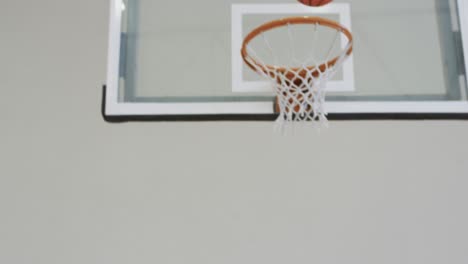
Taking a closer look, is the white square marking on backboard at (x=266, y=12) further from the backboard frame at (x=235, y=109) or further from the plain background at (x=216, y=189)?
the plain background at (x=216, y=189)

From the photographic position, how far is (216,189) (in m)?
1.90

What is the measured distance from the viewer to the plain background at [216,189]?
1852mm

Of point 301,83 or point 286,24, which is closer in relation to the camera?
point 286,24

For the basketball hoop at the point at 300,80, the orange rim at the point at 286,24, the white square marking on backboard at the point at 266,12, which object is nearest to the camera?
the orange rim at the point at 286,24

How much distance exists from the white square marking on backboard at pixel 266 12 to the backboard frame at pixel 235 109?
0.07 meters

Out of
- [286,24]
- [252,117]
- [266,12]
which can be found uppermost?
[266,12]

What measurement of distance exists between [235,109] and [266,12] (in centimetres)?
44

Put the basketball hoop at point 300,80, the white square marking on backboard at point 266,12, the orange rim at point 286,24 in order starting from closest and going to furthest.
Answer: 1. the orange rim at point 286,24
2. the basketball hoop at point 300,80
3. the white square marking on backboard at point 266,12

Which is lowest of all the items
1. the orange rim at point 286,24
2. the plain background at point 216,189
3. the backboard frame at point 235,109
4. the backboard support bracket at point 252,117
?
the plain background at point 216,189

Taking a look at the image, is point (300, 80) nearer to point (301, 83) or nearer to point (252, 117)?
point (301, 83)

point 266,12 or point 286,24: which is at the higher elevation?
point 266,12

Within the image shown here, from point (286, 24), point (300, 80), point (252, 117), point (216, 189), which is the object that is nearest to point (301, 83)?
point (300, 80)

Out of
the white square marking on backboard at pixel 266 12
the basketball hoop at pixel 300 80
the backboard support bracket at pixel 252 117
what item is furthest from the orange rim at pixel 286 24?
the backboard support bracket at pixel 252 117

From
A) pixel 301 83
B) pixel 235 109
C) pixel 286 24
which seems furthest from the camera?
pixel 235 109
